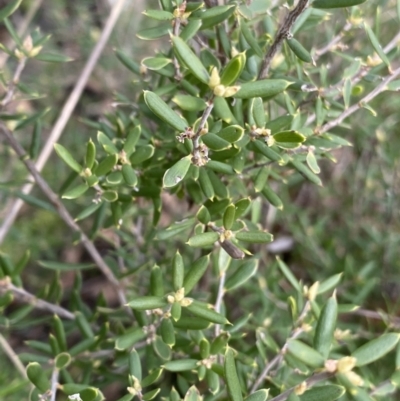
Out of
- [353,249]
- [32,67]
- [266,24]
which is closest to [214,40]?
[266,24]

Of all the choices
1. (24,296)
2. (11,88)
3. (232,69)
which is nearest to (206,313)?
(232,69)

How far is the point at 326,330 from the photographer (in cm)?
67

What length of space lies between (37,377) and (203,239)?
1.18 ft

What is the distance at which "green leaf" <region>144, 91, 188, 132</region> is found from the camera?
643mm

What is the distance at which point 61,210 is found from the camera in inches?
40.6

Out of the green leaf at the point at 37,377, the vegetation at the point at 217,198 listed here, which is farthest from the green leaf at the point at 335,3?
the green leaf at the point at 37,377

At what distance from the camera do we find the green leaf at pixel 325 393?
0.61m

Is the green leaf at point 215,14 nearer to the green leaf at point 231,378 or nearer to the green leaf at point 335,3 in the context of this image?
the green leaf at point 335,3

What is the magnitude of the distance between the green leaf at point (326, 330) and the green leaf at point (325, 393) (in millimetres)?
42

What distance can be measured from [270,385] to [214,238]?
0.36 metres

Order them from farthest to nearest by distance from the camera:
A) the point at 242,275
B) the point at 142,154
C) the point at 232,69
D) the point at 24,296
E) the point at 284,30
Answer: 1. the point at 24,296
2. the point at 242,275
3. the point at 142,154
4. the point at 284,30
5. the point at 232,69

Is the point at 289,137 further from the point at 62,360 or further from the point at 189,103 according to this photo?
the point at 62,360

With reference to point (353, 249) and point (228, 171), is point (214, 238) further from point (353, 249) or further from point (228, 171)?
point (353, 249)

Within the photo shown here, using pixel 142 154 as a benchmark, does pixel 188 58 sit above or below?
above
